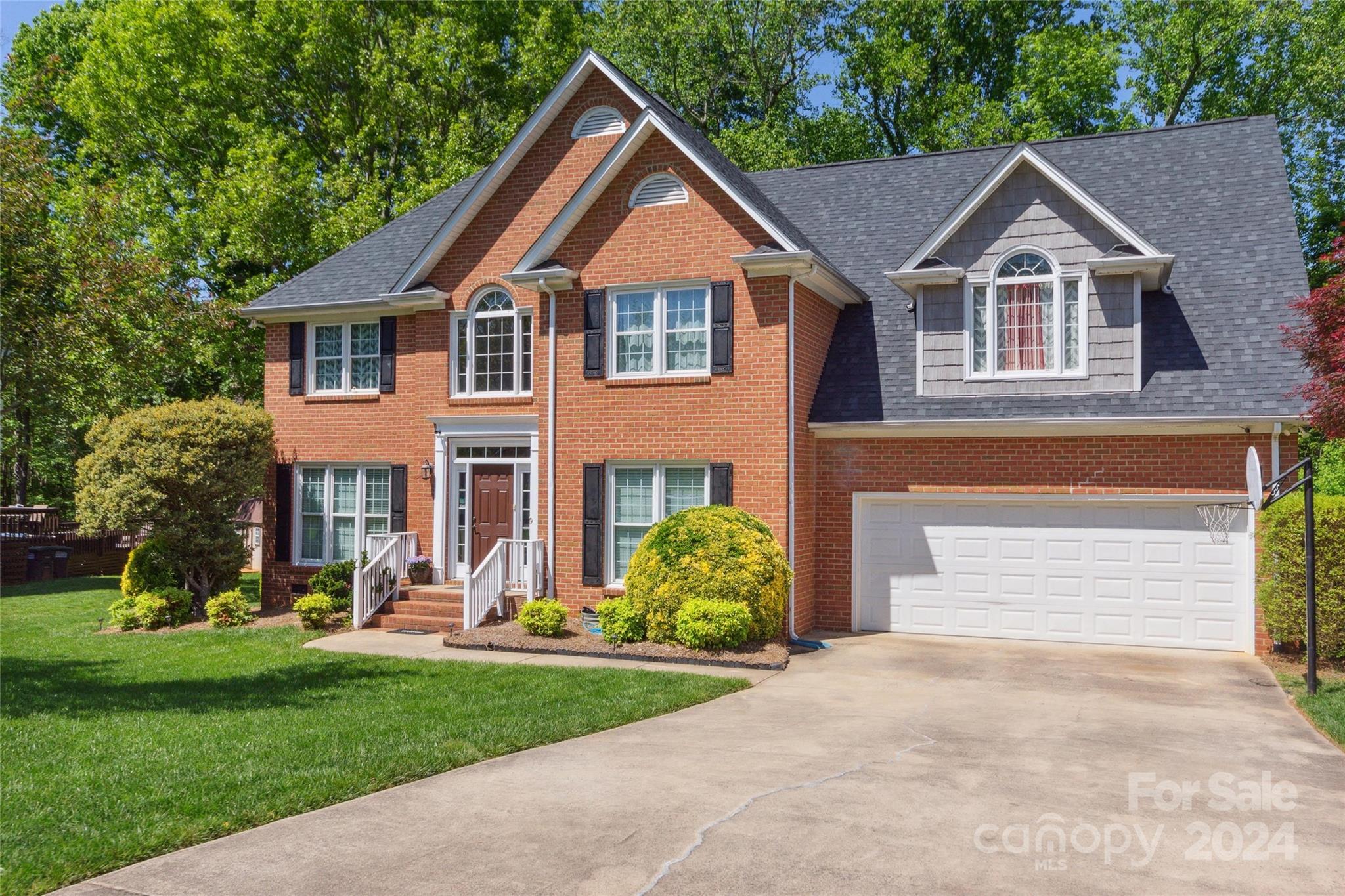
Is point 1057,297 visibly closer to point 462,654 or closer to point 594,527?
point 594,527

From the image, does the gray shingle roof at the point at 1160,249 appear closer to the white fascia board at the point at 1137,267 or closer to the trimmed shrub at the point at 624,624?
the white fascia board at the point at 1137,267

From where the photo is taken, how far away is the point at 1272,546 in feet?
40.6

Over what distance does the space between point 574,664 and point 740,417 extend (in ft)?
14.7

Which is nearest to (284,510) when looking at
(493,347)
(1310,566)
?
(493,347)

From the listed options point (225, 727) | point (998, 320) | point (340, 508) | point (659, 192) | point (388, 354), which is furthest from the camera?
point (340, 508)

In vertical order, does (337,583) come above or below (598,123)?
below

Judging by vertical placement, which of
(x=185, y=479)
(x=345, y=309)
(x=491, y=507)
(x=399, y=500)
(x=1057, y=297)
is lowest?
(x=491, y=507)

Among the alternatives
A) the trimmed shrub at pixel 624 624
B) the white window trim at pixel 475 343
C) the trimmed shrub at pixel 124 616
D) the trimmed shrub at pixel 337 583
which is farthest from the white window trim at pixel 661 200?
the trimmed shrub at pixel 124 616

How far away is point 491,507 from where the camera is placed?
17422 mm

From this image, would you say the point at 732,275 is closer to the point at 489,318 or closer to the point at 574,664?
the point at 489,318

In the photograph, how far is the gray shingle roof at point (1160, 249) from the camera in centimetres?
1399

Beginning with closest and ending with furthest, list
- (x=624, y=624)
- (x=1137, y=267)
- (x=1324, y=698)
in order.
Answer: (x=1324, y=698), (x=624, y=624), (x=1137, y=267)

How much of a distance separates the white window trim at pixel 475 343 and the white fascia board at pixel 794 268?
435cm

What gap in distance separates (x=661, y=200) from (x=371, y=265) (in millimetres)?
7137
